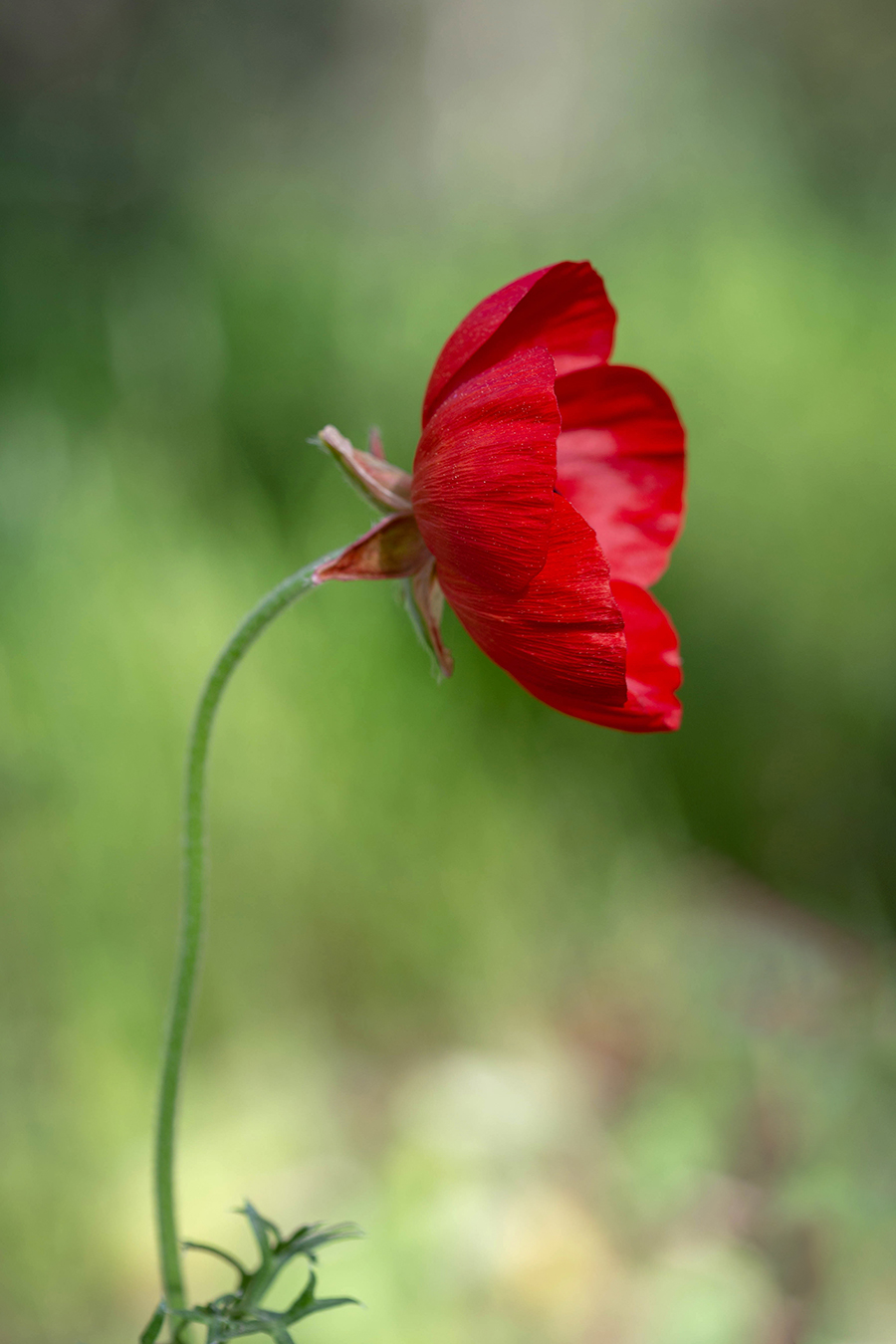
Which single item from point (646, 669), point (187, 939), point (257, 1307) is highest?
point (646, 669)

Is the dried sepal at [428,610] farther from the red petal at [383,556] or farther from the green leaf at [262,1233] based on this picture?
the green leaf at [262,1233]

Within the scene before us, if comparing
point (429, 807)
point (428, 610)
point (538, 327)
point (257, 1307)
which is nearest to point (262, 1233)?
point (257, 1307)

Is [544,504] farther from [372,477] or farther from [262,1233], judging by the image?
[262,1233]

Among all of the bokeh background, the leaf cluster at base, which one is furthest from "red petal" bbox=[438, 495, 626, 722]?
the bokeh background

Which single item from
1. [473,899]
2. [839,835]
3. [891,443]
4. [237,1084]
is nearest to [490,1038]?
[473,899]

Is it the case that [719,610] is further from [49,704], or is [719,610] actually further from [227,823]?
[49,704]

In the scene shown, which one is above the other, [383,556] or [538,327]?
[538,327]

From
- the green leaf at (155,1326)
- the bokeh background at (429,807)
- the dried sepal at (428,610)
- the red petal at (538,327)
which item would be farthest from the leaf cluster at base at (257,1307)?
the bokeh background at (429,807)
